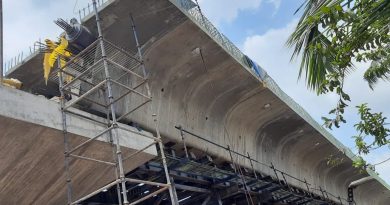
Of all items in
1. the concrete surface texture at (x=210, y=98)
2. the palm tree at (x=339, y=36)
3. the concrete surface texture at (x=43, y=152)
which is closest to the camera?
the palm tree at (x=339, y=36)

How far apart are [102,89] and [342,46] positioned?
23.9ft

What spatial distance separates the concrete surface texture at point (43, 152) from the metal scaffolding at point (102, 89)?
0.55 ft

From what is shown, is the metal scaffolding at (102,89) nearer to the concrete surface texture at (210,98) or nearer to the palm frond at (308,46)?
the concrete surface texture at (210,98)

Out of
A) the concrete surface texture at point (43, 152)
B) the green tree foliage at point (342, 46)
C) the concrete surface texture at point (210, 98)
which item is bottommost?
the green tree foliage at point (342, 46)

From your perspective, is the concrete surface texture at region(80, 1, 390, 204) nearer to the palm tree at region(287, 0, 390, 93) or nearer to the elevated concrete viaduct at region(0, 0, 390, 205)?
the elevated concrete viaduct at region(0, 0, 390, 205)

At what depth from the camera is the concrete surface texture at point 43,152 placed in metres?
8.02

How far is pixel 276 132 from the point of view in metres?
20.9

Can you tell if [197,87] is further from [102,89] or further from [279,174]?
[279,174]

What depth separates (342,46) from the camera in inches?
194

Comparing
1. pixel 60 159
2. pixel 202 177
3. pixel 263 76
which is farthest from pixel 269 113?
pixel 60 159

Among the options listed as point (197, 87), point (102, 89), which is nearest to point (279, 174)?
point (197, 87)

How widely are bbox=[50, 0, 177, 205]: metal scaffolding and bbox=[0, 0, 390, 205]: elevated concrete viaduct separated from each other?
41cm

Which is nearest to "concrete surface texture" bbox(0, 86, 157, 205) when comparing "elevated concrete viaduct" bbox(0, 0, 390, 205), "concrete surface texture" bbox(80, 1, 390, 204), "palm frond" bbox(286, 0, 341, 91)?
"elevated concrete viaduct" bbox(0, 0, 390, 205)

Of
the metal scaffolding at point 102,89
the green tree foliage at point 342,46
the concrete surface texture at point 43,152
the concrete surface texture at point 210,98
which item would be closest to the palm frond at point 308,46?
the green tree foliage at point 342,46
